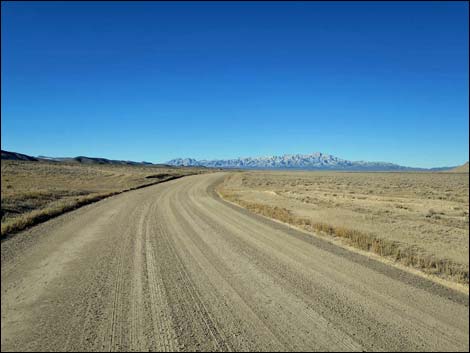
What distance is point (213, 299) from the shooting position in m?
6.32

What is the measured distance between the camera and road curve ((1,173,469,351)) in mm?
4836

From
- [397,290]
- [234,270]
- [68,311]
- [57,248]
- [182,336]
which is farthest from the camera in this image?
[57,248]

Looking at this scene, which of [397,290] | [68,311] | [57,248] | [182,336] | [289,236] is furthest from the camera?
[289,236]

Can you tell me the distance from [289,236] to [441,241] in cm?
534

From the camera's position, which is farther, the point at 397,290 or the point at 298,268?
the point at 298,268

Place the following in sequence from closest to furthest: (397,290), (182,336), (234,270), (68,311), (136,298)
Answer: (182,336)
(68,311)
(136,298)
(397,290)
(234,270)

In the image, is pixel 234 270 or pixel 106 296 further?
pixel 234 270

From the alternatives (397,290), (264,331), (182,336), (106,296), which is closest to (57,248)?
(106,296)

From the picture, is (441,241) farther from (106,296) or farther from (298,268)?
(106,296)

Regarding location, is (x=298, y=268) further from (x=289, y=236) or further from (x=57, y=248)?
(x=57, y=248)

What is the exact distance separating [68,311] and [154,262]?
10.0ft

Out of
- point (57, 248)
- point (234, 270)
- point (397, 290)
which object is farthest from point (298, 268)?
point (57, 248)

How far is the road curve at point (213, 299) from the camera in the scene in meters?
4.84

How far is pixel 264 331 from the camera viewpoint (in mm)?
5141
